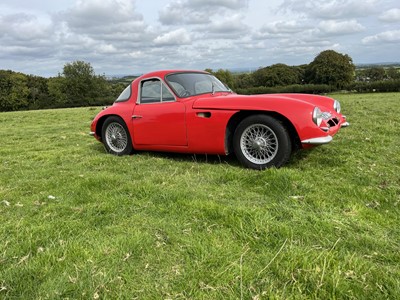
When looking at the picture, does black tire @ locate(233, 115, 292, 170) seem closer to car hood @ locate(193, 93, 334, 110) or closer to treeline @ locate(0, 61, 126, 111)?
car hood @ locate(193, 93, 334, 110)

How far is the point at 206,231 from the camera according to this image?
9.52 feet

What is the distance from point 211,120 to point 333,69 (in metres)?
57.0

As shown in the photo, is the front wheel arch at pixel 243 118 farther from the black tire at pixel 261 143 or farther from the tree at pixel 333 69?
the tree at pixel 333 69

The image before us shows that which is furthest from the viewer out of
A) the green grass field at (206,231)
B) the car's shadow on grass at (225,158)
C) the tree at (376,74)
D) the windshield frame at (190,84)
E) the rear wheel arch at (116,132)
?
the tree at (376,74)

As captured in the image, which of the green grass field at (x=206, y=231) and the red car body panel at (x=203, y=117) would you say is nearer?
the green grass field at (x=206, y=231)

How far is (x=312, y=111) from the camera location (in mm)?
4461

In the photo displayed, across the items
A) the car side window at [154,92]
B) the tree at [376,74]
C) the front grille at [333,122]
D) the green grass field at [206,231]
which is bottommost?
the green grass field at [206,231]

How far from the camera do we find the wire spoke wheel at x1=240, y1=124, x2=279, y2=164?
A: 183 inches

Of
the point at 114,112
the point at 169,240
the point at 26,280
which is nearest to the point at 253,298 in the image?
the point at 169,240

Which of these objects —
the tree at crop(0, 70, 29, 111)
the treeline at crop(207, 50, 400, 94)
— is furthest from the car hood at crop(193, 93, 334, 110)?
the tree at crop(0, 70, 29, 111)

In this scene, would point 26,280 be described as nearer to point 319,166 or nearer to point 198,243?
point 198,243

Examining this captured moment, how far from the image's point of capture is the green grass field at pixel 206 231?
2199mm

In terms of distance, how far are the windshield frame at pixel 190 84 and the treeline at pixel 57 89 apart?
178ft

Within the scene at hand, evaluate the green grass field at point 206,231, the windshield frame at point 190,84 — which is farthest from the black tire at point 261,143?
the windshield frame at point 190,84
